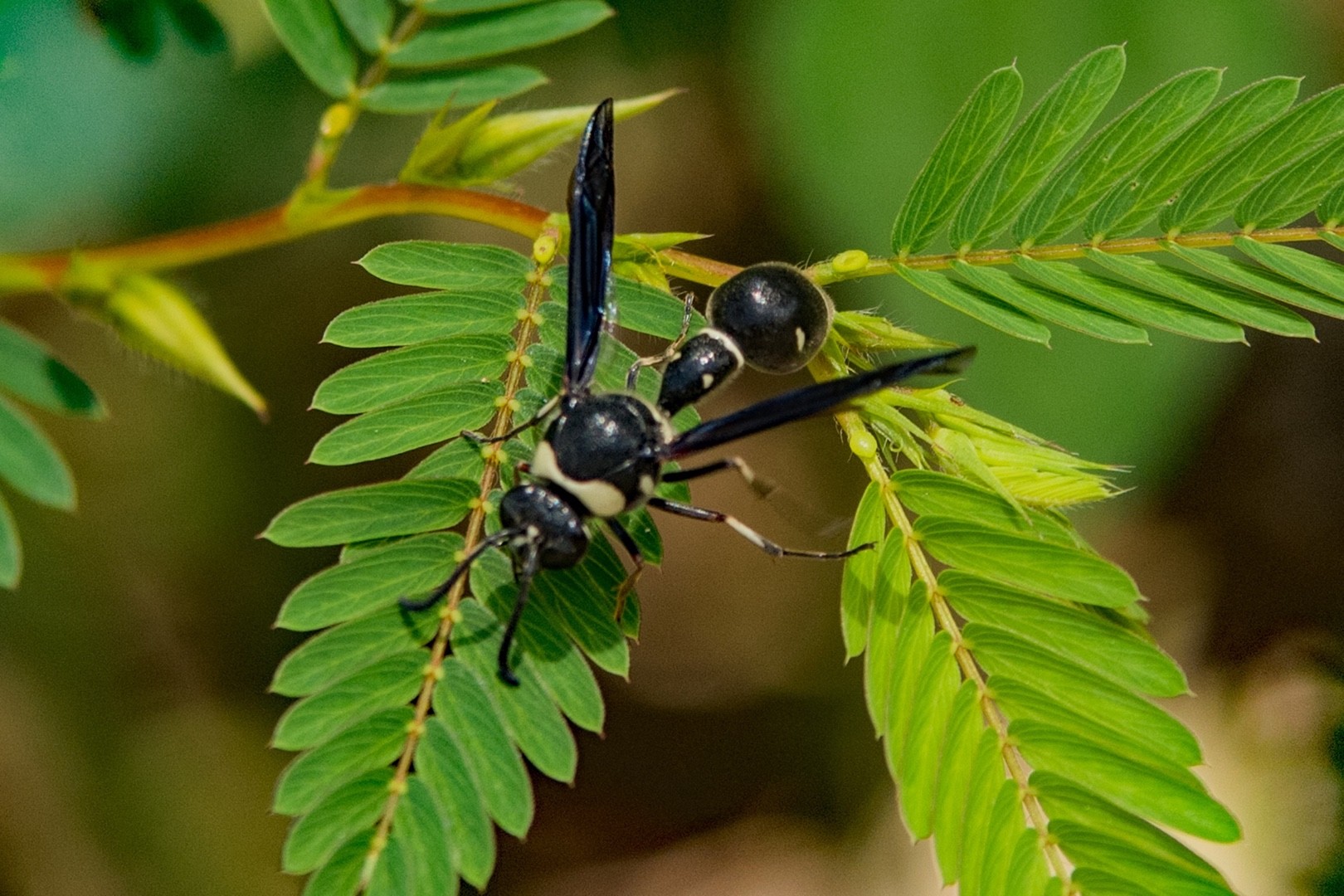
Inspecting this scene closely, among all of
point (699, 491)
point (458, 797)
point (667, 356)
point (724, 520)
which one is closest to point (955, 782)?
point (724, 520)

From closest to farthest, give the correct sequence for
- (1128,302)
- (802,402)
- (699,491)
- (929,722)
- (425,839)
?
1. (425,839)
2. (802,402)
3. (929,722)
4. (1128,302)
5. (699,491)

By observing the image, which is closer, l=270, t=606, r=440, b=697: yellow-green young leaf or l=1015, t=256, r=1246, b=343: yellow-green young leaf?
l=270, t=606, r=440, b=697: yellow-green young leaf

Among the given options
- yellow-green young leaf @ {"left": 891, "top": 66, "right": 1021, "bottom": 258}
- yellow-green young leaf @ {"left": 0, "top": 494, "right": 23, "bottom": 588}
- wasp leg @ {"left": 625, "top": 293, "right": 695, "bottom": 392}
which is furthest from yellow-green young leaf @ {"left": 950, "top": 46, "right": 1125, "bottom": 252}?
yellow-green young leaf @ {"left": 0, "top": 494, "right": 23, "bottom": 588}

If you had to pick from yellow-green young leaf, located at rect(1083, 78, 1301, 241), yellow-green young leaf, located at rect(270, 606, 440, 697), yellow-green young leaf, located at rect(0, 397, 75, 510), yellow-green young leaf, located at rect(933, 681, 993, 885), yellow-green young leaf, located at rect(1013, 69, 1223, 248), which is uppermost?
yellow-green young leaf, located at rect(1013, 69, 1223, 248)

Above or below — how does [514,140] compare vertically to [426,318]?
above

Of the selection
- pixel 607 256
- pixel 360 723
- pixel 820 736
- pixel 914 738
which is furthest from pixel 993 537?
pixel 820 736

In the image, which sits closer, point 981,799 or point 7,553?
point 7,553

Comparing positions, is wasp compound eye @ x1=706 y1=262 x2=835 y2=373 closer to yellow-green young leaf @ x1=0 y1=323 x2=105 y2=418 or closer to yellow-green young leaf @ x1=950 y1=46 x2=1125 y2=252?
yellow-green young leaf @ x1=950 y1=46 x2=1125 y2=252

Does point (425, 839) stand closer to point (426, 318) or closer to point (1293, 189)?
point (426, 318)
